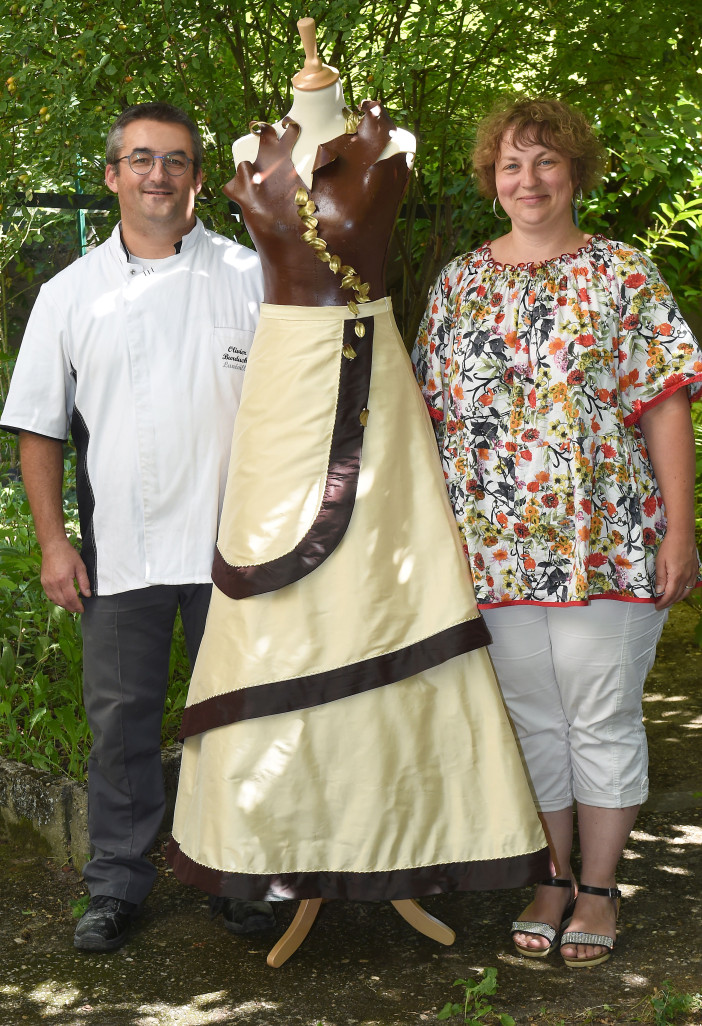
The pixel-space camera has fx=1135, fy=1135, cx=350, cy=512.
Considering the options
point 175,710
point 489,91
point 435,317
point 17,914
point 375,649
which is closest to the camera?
point 375,649

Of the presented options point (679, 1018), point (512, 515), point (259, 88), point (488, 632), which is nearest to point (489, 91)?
point (259, 88)

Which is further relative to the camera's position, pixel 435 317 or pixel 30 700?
→ pixel 30 700

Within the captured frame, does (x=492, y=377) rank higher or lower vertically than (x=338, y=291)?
lower

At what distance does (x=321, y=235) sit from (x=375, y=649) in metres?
0.91

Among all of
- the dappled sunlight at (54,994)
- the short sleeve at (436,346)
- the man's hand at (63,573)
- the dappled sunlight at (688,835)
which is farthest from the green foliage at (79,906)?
the dappled sunlight at (688,835)

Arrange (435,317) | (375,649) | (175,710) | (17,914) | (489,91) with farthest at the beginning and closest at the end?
1. (489,91)
2. (175,710)
3. (17,914)
4. (435,317)
5. (375,649)

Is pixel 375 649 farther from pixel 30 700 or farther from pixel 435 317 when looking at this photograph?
pixel 30 700

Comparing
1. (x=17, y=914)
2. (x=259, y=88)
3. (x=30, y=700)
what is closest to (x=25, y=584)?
(x=30, y=700)

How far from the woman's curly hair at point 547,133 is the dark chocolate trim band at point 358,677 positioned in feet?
3.54

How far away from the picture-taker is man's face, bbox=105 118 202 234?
2689mm

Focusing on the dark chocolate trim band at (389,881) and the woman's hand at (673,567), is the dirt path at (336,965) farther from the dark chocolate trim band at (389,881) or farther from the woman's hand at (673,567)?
the woman's hand at (673,567)

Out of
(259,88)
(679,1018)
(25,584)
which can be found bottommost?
(679,1018)

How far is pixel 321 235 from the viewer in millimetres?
2469

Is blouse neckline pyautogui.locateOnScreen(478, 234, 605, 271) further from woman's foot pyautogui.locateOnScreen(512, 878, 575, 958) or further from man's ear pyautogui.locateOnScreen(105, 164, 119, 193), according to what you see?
woman's foot pyautogui.locateOnScreen(512, 878, 575, 958)
